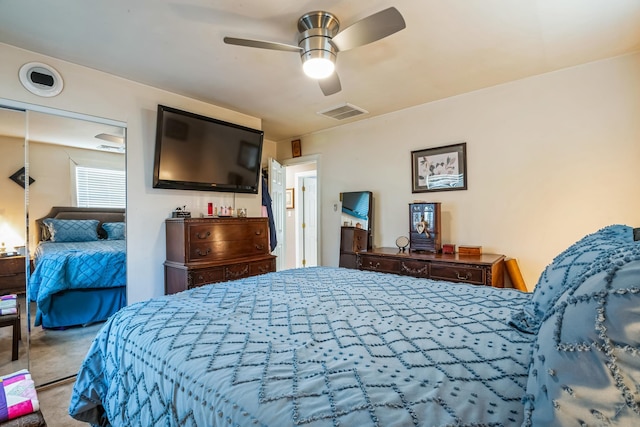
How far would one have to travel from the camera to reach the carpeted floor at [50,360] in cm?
214

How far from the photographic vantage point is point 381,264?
3.35 meters

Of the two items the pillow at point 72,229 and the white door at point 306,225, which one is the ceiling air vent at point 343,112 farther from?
the pillow at point 72,229

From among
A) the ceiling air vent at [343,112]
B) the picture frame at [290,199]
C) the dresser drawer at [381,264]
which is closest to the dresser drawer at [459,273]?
the dresser drawer at [381,264]

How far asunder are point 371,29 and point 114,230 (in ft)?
9.06

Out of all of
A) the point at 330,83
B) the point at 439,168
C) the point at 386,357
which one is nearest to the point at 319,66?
the point at 330,83

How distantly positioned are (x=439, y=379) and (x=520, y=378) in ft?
0.70

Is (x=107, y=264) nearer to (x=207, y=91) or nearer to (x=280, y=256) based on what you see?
(x=207, y=91)

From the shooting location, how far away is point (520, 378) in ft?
2.69

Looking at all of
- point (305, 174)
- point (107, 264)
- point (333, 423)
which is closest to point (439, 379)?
point (333, 423)

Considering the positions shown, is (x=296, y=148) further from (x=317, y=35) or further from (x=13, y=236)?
(x=13, y=236)

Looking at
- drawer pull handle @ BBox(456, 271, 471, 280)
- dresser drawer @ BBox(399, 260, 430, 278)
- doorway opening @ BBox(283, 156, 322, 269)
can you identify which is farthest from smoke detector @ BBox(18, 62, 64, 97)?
doorway opening @ BBox(283, 156, 322, 269)

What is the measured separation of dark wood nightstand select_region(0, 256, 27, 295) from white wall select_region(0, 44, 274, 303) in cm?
73

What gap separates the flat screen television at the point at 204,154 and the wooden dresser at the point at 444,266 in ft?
5.85

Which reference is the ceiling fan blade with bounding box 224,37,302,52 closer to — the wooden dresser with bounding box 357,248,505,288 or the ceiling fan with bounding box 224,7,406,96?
the ceiling fan with bounding box 224,7,406,96
